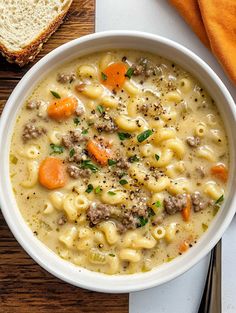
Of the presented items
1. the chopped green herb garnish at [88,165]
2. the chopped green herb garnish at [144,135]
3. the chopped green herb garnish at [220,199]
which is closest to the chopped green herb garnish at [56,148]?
the chopped green herb garnish at [88,165]

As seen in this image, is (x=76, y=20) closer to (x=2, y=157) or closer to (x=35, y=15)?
(x=35, y=15)

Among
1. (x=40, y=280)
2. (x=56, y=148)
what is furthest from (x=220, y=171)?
(x=40, y=280)

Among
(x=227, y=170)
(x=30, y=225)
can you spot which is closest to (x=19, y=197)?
(x=30, y=225)

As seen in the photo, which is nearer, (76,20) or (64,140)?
(64,140)

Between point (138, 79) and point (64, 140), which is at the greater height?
point (138, 79)

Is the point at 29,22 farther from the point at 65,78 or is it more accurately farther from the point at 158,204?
the point at 158,204

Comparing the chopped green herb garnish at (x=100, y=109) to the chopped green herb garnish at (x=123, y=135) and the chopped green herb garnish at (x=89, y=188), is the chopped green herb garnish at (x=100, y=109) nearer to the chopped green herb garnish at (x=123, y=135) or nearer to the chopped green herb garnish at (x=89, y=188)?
the chopped green herb garnish at (x=123, y=135)

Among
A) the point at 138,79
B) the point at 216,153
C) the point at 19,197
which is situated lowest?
the point at 19,197

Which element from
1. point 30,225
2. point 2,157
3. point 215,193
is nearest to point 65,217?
point 30,225
